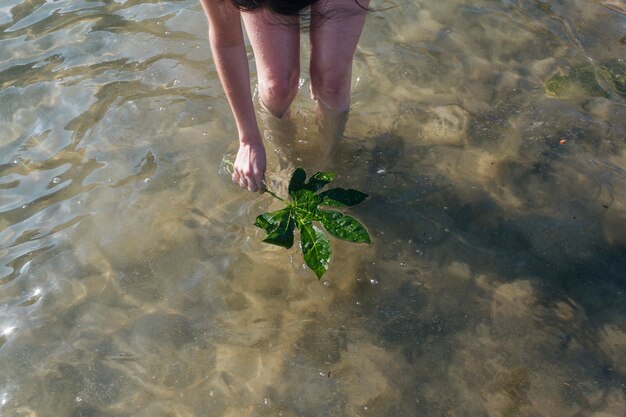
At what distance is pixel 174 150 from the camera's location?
3543 mm

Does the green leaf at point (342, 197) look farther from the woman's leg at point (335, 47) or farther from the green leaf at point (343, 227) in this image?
the woman's leg at point (335, 47)

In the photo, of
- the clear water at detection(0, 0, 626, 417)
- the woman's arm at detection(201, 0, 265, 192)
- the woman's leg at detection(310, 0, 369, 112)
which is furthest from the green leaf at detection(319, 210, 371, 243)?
the woman's leg at detection(310, 0, 369, 112)

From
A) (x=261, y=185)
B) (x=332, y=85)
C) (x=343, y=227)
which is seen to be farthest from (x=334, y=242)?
(x=332, y=85)

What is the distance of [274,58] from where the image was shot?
10.3 ft

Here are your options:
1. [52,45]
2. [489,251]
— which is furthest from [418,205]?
[52,45]

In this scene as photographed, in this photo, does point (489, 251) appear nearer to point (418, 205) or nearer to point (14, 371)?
point (418, 205)

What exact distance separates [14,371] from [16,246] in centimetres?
67

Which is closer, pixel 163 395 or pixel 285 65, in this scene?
pixel 163 395

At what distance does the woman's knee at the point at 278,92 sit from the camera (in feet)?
10.7

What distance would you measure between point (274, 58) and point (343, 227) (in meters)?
1.04

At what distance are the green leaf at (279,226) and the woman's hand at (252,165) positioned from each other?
17.9 inches

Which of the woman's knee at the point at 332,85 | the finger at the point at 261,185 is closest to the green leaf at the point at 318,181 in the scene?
the finger at the point at 261,185

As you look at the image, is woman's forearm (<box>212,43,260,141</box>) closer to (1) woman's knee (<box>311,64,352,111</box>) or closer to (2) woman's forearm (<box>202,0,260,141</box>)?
(2) woman's forearm (<box>202,0,260,141</box>)

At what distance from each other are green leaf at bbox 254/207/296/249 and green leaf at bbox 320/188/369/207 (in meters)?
0.16
